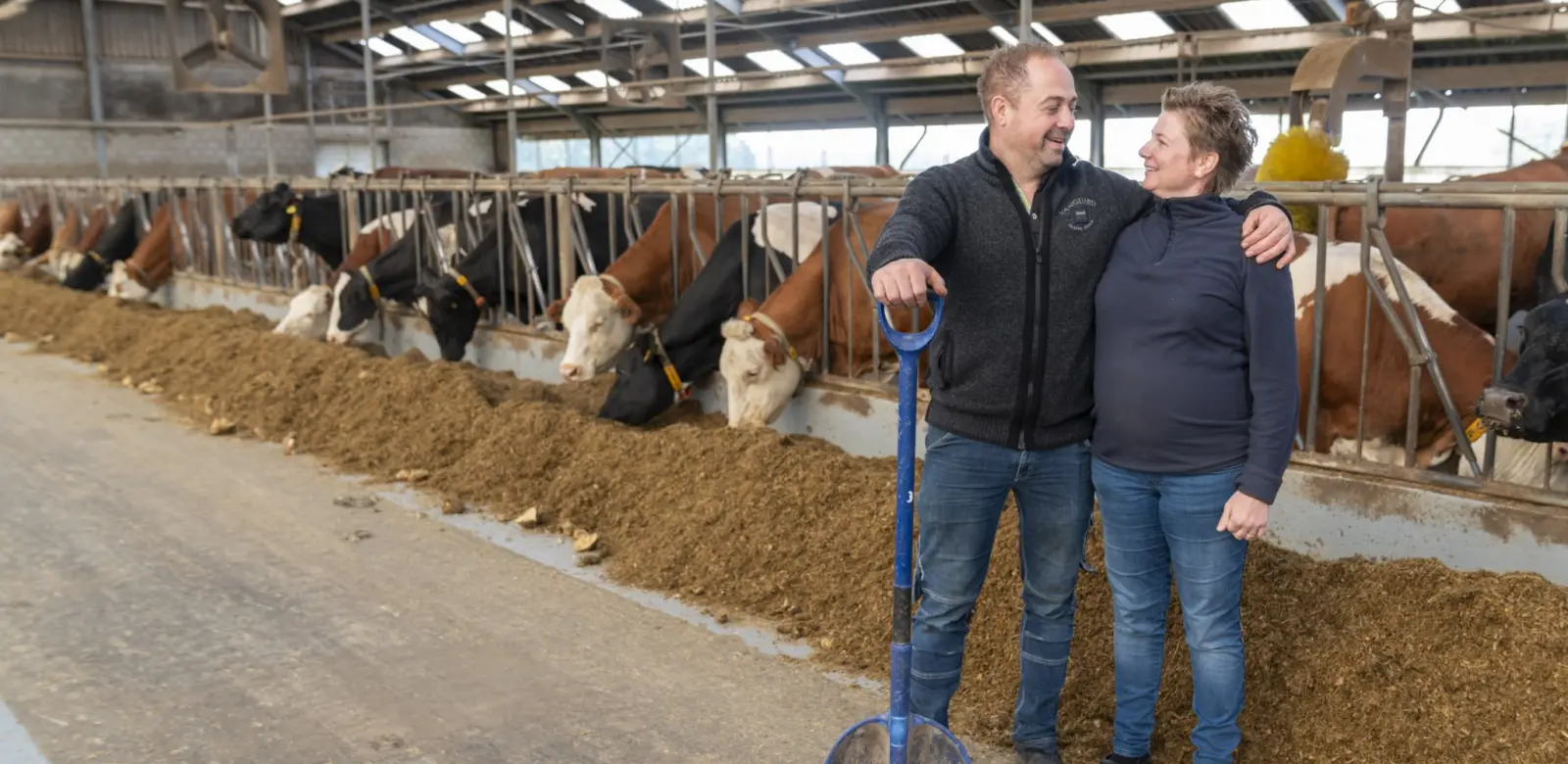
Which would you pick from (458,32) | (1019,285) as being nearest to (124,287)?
(1019,285)

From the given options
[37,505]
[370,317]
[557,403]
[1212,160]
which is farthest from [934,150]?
[1212,160]

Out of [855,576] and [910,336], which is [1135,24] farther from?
[910,336]

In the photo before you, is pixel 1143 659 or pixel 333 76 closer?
pixel 1143 659

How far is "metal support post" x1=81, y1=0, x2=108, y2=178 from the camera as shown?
23875 mm

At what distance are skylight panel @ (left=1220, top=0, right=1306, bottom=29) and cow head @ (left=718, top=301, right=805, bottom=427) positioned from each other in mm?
9112

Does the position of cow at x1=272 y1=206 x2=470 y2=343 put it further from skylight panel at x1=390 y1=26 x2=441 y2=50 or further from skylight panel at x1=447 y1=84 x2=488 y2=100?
skylight panel at x1=447 y1=84 x2=488 y2=100

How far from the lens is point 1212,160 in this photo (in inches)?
100

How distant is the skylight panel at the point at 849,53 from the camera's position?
59.5ft

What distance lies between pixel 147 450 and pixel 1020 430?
556cm

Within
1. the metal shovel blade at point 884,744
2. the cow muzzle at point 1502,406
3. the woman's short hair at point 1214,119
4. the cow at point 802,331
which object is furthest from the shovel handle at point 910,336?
the cow at point 802,331

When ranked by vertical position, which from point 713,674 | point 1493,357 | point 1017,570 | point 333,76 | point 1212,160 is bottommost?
point 713,674

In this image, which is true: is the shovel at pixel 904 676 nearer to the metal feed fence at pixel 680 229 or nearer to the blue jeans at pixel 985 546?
the blue jeans at pixel 985 546

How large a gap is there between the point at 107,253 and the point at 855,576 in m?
11.4

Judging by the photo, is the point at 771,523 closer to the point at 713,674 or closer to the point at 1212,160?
the point at 713,674
